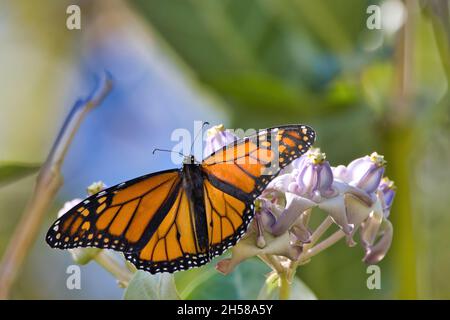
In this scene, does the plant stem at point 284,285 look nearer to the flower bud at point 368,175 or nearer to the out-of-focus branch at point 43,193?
the flower bud at point 368,175

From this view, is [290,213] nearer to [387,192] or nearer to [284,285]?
[284,285]

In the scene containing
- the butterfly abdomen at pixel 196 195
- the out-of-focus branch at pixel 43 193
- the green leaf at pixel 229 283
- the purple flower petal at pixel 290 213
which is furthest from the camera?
the green leaf at pixel 229 283

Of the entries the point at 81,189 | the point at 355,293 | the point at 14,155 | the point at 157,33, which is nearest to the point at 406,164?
the point at 355,293

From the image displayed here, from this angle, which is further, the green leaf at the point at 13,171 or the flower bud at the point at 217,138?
the flower bud at the point at 217,138

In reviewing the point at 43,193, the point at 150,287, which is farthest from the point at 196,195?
the point at 43,193

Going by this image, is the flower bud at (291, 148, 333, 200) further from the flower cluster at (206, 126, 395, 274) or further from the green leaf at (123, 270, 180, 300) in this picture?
the green leaf at (123, 270, 180, 300)

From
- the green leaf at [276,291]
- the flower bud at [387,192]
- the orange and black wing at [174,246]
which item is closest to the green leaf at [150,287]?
the orange and black wing at [174,246]
